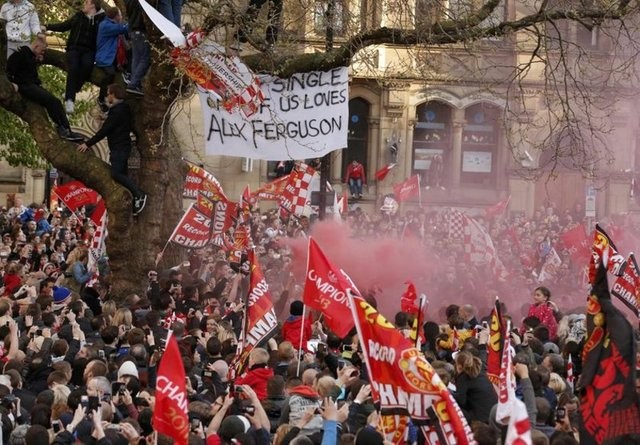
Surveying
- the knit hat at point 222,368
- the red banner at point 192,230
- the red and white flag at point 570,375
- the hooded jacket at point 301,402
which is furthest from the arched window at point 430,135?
the hooded jacket at point 301,402

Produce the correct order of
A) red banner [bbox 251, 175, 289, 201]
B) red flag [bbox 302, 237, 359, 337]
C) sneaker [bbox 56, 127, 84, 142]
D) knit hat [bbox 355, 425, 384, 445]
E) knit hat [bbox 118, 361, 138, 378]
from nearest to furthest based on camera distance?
knit hat [bbox 355, 425, 384, 445], knit hat [bbox 118, 361, 138, 378], red flag [bbox 302, 237, 359, 337], sneaker [bbox 56, 127, 84, 142], red banner [bbox 251, 175, 289, 201]

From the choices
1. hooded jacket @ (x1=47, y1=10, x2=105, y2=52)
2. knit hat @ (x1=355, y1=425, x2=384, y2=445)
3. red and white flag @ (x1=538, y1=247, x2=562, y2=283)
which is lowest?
red and white flag @ (x1=538, y1=247, x2=562, y2=283)

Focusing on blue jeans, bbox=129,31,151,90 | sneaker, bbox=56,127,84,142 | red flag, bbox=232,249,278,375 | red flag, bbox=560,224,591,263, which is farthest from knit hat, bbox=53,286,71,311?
red flag, bbox=560,224,591,263

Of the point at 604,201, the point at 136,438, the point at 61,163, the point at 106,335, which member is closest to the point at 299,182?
the point at 61,163

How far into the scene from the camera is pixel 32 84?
17.6 m

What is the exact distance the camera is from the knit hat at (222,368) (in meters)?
11.7

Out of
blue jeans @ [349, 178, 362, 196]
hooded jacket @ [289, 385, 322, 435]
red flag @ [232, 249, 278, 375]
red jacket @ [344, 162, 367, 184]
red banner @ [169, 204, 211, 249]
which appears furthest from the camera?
blue jeans @ [349, 178, 362, 196]

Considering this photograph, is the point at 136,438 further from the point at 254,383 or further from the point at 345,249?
the point at 345,249

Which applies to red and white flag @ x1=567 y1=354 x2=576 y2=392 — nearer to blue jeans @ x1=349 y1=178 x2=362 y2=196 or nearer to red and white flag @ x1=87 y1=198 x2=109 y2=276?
red and white flag @ x1=87 y1=198 x2=109 y2=276

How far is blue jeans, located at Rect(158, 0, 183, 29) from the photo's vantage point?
15.7 meters

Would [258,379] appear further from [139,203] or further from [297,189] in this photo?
[297,189]

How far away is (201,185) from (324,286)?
9107mm

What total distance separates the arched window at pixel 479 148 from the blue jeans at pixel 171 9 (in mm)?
25125

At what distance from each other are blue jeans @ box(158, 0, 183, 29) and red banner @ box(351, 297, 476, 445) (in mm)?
7727
